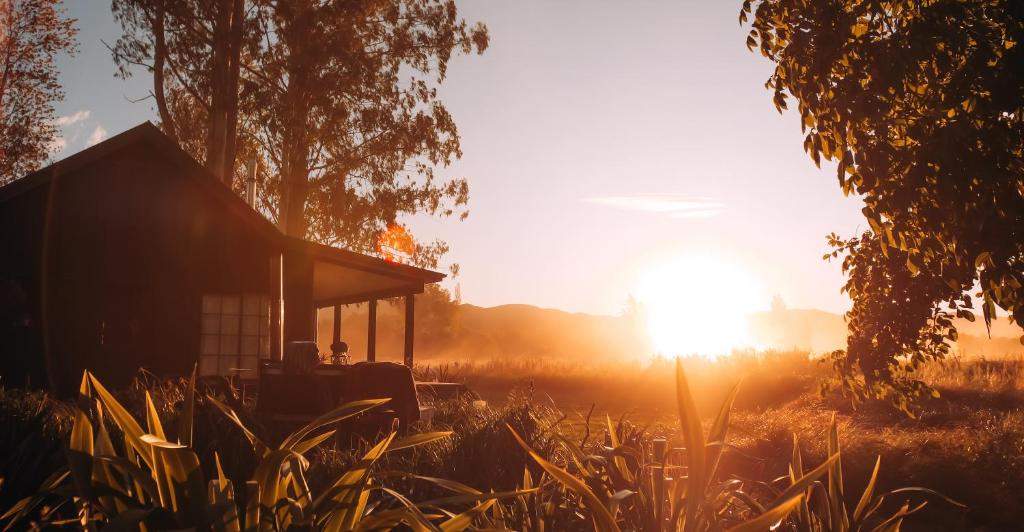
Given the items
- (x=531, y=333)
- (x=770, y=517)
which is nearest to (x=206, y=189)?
(x=770, y=517)

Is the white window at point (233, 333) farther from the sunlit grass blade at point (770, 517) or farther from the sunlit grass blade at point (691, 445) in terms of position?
the sunlit grass blade at point (770, 517)

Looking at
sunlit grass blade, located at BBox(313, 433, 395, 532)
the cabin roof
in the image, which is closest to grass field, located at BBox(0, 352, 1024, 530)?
sunlit grass blade, located at BBox(313, 433, 395, 532)

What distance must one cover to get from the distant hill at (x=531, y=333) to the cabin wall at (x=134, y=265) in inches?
2134

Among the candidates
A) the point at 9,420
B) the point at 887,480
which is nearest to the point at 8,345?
the point at 9,420

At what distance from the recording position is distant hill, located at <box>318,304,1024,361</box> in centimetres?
7974

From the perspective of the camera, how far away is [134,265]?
11.9 m

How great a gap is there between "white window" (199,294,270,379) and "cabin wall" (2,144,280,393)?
161mm

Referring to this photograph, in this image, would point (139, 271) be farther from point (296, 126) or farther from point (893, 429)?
point (893, 429)

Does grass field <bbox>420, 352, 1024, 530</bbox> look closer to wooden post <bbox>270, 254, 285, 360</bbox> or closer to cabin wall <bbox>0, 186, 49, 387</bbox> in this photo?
wooden post <bbox>270, 254, 285, 360</bbox>

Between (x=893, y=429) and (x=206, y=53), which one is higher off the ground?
(x=206, y=53)

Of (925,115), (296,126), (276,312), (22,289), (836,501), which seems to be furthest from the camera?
(296,126)

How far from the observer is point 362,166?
76.2 ft

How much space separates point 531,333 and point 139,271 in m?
126

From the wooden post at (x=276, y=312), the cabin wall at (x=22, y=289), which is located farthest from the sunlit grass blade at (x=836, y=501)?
the cabin wall at (x=22, y=289)
